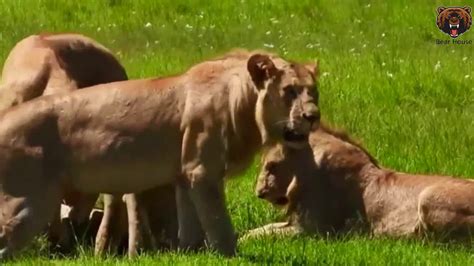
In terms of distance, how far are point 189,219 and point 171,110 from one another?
0.59 metres

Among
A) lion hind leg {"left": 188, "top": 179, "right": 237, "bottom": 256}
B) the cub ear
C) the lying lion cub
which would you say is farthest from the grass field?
the cub ear

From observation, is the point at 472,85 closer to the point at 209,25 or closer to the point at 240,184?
the point at 240,184

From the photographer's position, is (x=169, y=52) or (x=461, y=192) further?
(x=169, y=52)

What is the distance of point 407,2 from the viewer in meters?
18.8

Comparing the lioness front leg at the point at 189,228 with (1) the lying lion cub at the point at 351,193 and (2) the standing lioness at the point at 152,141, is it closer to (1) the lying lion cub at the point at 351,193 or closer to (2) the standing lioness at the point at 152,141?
(2) the standing lioness at the point at 152,141

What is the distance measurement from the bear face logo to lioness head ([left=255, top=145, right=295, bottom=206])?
27.2 feet

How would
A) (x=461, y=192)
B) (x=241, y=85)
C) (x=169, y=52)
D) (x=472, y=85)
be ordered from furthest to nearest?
(x=169, y=52), (x=472, y=85), (x=461, y=192), (x=241, y=85)

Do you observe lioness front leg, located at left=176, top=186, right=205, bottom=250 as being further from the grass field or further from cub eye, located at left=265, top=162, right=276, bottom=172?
cub eye, located at left=265, top=162, right=276, bottom=172

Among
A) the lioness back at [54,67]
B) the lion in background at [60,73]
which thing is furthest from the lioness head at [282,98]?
the lioness back at [54,67]

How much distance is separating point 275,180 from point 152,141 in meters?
2.11

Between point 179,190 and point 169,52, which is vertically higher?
point 179,190

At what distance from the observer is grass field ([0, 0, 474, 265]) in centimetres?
812

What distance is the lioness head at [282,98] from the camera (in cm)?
721

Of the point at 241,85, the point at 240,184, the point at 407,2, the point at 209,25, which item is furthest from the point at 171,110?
the point at 407,2
